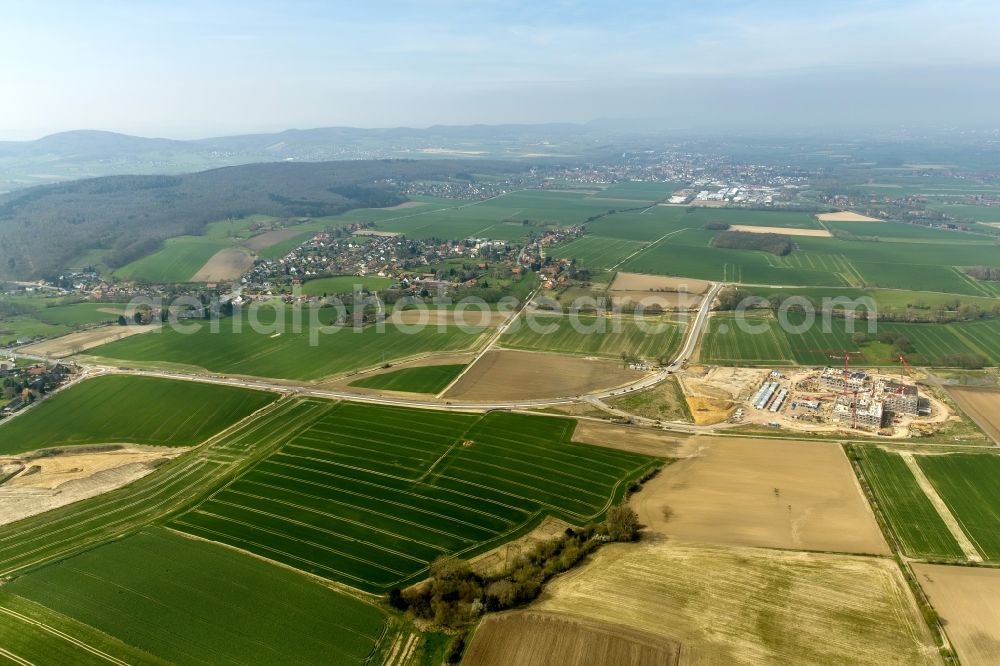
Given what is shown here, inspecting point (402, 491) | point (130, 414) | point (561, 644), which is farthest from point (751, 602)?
point (130, 414)

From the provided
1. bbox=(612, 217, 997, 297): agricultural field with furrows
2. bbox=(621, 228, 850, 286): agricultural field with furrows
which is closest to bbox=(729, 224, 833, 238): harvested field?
bbox=(612, 217, 997, 297): agricultural field with furrows

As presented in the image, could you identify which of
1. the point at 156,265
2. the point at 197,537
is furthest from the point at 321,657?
the point at 156,265

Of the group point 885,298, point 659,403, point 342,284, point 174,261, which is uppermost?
point 174,261

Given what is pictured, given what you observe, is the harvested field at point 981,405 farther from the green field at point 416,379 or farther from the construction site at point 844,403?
the green field at point 416,379

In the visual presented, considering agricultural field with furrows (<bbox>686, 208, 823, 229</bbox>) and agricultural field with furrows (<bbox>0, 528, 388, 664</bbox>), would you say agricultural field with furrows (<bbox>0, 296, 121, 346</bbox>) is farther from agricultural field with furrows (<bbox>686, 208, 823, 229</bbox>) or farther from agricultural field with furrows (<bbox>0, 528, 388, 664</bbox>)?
agricultural field with furrows (<bbox>686, 208, 823, 229</bbox>)

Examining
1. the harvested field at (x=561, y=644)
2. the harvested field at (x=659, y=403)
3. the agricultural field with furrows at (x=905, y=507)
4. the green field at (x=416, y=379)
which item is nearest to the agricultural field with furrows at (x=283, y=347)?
the green field at (x=416, y=379)

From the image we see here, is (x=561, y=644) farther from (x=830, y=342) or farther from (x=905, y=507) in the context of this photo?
(x=830, y=342)
